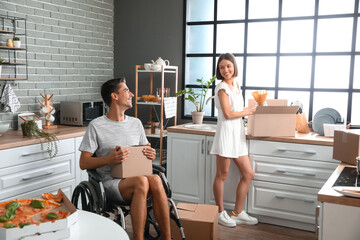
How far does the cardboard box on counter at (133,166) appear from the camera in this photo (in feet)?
8.41

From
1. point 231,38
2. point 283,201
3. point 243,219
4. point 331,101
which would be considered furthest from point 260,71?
point 243,219

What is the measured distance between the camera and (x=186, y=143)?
3746mm

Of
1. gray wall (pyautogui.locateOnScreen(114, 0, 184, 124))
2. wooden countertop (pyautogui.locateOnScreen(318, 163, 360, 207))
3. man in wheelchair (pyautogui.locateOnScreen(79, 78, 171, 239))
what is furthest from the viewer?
gray wall (pyautogui.locateOnScreen(114, 0, 184, 124))

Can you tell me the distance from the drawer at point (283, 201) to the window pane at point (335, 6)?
1698 millimetres

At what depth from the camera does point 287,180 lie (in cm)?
333

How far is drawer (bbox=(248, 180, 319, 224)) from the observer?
3.27 m

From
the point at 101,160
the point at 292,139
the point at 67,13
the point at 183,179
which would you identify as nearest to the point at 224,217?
the point at 183,179

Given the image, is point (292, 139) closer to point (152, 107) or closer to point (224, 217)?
point (224, 217)

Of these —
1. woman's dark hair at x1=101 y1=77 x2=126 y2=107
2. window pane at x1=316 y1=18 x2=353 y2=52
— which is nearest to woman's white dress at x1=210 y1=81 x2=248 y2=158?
woman's dark hair at x1=101 y1=77 x2=126 y2=107

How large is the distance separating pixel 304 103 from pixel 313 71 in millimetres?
329

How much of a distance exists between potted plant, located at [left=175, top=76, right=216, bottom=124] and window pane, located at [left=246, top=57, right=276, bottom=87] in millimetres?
395

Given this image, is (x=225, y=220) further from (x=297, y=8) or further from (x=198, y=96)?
(x=297, y=8)

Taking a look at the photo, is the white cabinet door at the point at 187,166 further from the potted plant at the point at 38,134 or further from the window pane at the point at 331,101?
the window pane at the point at 331,101

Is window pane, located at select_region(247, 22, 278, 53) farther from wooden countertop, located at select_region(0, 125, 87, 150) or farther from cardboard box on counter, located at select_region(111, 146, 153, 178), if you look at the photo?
cardboard box on counter, located at select_region(111, 146, 153, 178)
